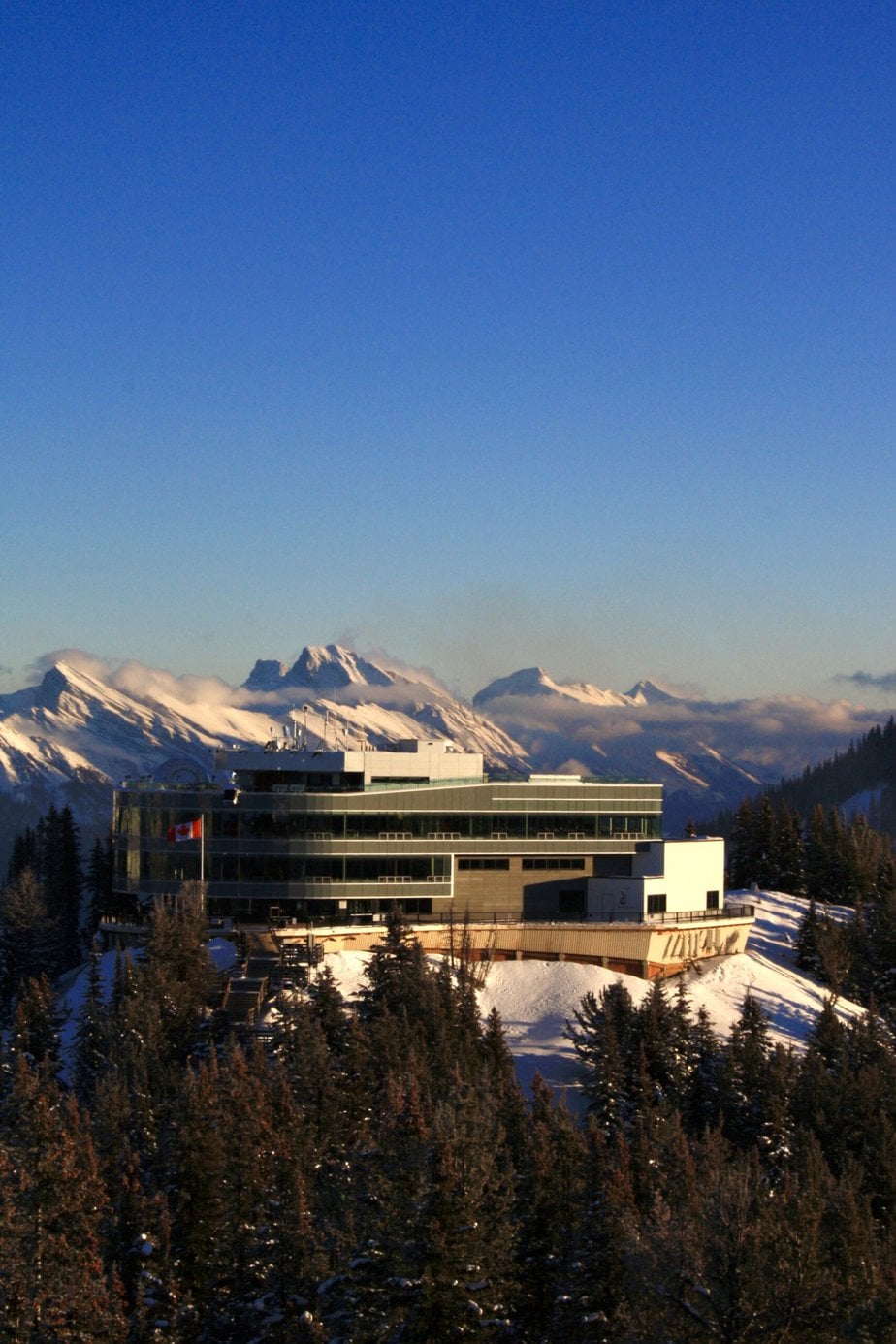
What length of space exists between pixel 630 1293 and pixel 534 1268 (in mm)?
6639

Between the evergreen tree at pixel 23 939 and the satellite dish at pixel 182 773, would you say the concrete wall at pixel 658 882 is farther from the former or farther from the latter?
the evergreen tree at pixel 23 939

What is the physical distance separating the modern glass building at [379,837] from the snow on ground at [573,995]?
23.5 feet

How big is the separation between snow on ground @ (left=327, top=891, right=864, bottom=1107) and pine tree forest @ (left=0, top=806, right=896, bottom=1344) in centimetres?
259

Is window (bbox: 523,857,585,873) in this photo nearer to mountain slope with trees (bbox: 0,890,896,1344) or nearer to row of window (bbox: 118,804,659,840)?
row of window (bbox: 118,804,659,840)

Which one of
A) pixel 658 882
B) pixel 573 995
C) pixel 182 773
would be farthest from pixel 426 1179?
pixel 182 773

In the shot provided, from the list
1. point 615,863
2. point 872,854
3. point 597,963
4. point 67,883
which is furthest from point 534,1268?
point 872,854

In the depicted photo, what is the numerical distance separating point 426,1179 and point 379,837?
56.4 meters

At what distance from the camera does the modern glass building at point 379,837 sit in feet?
358

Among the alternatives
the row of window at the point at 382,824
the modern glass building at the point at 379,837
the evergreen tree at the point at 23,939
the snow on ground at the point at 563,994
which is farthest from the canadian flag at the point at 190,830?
the evergreen tree at the point at 23,939

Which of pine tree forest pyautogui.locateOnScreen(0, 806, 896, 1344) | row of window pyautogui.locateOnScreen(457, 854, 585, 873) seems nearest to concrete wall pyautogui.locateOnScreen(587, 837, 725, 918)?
row of window pyautogui.locateOnScreen(457, 854, 585, 873)

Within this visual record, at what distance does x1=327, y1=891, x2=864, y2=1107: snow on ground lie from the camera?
301ft

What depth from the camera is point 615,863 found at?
115m

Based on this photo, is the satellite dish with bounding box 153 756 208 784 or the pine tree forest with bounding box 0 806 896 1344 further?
the satellite dish with bounding box 153 756 208 784

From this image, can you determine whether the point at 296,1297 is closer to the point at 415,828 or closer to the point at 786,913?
the point at 415,828
